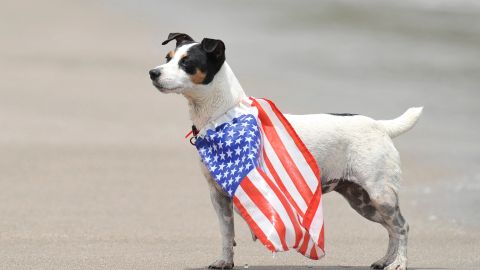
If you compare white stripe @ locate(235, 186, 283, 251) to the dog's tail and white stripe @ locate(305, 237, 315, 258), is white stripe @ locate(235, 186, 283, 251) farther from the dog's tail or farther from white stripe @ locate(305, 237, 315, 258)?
the dog's tail

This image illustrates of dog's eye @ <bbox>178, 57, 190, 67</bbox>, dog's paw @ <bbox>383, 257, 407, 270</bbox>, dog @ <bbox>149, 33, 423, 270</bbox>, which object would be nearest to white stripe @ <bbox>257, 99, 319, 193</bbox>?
dog @ <bbox>149, 33, 423, 270</bbox>

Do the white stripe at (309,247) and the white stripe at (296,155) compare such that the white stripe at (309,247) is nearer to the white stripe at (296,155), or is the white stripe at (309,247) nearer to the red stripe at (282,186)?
the red stripe at (282,186)

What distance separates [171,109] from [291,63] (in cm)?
328

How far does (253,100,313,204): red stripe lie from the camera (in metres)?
6.58

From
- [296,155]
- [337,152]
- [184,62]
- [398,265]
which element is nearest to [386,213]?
[398,265]

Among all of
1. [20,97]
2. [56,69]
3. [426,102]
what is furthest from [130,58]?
[426,102]

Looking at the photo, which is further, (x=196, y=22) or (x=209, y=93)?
(x=196, y=22)

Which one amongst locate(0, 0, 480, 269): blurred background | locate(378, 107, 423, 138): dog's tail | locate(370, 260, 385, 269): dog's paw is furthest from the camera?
locate(0, 0, 480, 269): blurred background

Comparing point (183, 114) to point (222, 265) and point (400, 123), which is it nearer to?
point (400, 123)

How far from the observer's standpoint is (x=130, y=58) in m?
13.9

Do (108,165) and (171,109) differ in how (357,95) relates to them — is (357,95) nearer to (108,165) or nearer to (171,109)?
(171,109)

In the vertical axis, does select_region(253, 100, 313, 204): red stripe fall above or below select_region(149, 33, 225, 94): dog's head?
below

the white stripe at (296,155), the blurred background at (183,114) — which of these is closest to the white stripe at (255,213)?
the white stripe at (296,155)

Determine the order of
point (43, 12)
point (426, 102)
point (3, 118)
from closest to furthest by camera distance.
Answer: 1. point (3, 118)
2. point (426, 102)
3. point (43, 12)
